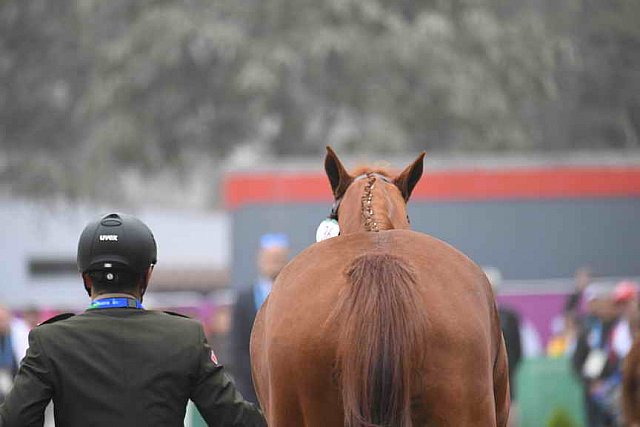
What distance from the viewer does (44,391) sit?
3.89 m

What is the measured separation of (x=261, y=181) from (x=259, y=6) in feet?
36.9

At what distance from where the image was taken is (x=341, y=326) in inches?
169

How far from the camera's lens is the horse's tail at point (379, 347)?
13.7ft

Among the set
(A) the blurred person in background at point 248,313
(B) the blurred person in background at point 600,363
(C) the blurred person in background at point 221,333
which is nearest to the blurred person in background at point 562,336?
(B) the blurred person in background at point 600,363

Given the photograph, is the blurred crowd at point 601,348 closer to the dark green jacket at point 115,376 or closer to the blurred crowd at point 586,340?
the blurred crowd at point 586,340

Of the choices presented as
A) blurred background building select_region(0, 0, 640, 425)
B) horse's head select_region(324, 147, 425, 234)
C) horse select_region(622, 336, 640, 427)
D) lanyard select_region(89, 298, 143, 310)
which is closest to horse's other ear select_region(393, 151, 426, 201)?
horse's head select_region(324, 147, 425, 234)

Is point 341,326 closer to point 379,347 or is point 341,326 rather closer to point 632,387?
point 379,347

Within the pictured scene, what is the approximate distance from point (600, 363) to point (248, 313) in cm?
556

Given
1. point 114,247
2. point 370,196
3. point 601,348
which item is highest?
point 370,196

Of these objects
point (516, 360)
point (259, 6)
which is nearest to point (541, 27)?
point (259, 6)

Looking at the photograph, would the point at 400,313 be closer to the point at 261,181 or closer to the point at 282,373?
the point at 282,373

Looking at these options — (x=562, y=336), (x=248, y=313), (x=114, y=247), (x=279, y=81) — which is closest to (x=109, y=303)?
(x=114, y=247)

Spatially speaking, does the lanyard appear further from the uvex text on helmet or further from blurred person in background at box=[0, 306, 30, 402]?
blurred person in background at box=[0, 306, 30, 402]

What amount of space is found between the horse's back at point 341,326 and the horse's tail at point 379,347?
0.16 ft
